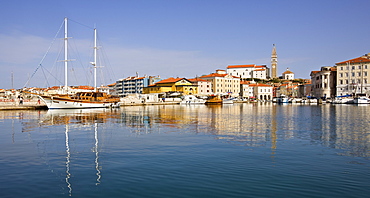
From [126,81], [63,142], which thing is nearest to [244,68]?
[126,81]

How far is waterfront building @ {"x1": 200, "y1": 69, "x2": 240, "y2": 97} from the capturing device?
407 ft

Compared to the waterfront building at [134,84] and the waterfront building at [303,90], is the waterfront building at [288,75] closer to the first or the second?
the waterfront building at [303,90]

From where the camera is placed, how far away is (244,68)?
168500mm

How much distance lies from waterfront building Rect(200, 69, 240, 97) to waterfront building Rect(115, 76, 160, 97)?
23.2 meters

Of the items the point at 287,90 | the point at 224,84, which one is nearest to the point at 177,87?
the point at 224,84

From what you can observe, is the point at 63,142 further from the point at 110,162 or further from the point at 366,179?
the point at 366,179

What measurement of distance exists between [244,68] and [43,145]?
160 meters

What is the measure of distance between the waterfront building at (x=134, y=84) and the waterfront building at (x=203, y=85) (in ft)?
59.3

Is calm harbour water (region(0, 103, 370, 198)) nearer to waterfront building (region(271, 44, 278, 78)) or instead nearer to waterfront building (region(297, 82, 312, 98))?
waterfront building (region(297, 82, 312, 98))

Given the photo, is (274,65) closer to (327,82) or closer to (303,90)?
(303,90)

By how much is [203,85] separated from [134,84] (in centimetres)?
3105

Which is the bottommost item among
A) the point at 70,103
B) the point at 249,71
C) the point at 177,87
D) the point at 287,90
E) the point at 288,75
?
the point at 70,103

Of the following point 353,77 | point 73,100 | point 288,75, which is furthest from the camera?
point 288,75

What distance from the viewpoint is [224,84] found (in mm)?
127062
